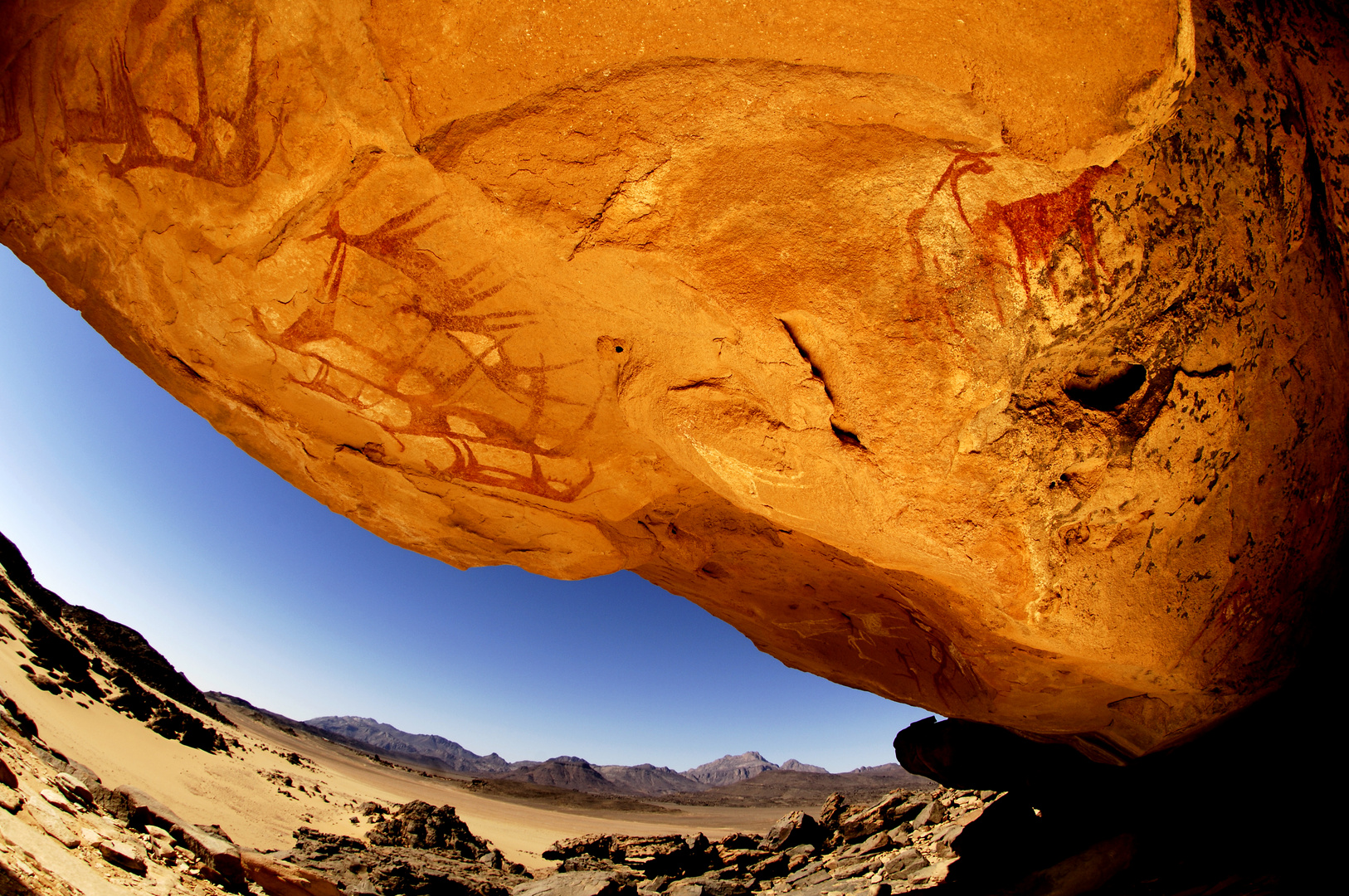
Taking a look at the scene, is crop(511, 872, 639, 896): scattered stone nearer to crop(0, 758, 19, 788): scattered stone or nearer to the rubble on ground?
the rubble on ground

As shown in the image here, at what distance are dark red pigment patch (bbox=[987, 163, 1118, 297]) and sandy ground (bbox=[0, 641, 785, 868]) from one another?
40.2 ft

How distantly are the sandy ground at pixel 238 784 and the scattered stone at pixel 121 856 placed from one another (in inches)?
226

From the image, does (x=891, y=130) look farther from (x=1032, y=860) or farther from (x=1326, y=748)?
(x=1032, y=860)

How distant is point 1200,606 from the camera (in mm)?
2676

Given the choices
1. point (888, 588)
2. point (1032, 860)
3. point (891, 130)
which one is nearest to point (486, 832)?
point (1032, 860)

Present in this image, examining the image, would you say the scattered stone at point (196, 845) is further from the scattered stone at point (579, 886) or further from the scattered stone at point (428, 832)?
the scattered stone at point (428, 832)

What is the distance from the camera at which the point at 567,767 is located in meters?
50.7

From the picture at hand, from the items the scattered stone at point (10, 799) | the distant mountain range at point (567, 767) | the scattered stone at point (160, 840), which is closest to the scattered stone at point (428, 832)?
the scattered stone at point (160, 840)

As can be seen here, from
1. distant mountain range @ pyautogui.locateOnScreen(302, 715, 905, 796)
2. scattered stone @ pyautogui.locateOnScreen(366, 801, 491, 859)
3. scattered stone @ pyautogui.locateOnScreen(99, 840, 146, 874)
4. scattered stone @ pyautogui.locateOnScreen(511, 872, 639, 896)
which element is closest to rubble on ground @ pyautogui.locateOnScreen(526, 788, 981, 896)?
scattered stone @ pyautogui.locateOnScreen(511, 872, 639, 896)

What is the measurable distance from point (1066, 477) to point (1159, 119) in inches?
51.3

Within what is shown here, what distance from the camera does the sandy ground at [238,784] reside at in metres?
9.85

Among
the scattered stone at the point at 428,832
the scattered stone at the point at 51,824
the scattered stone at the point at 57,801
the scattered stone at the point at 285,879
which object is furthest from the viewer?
the scattered stone at the point at 428,832

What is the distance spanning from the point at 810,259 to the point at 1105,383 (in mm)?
1347

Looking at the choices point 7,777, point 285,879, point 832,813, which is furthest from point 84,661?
point 832,813
